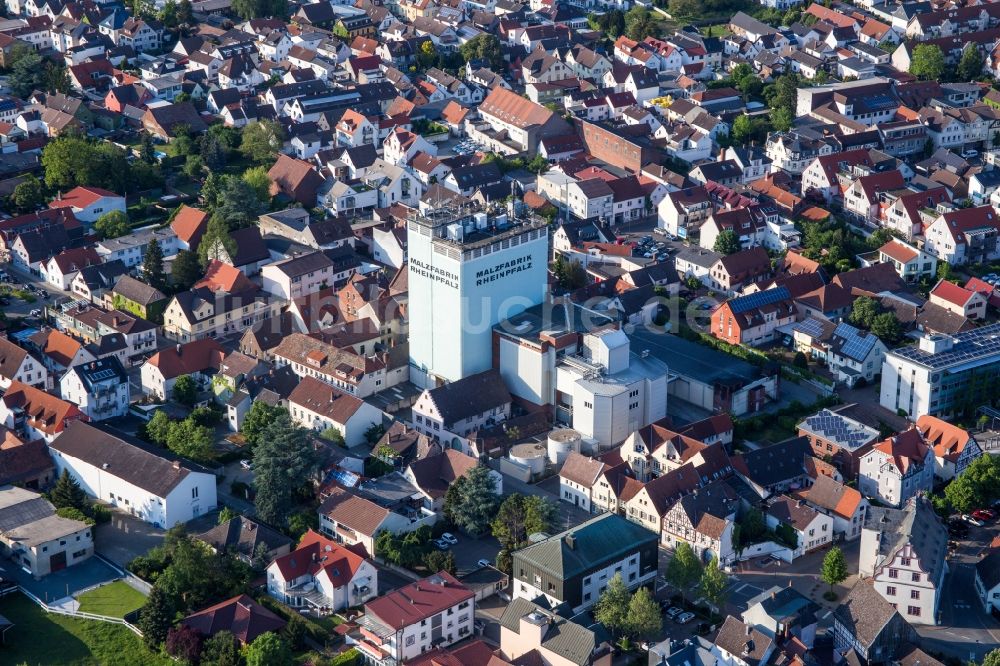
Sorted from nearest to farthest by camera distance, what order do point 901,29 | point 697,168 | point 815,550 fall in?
point 815,550 → point 697,168 → point 901,29

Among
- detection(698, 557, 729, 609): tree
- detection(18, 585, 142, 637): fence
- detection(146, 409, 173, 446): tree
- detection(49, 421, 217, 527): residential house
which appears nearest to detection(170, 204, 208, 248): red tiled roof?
detection(146, 409, 173, 446): tree

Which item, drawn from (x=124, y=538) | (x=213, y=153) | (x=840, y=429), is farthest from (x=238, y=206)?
(x=840, y=429)

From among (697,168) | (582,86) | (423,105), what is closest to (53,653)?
(697,168)

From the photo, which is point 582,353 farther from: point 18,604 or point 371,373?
point 18,604

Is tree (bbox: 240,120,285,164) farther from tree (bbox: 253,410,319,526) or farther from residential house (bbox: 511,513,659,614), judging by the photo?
residential house (bbox: 511,513,659,614)

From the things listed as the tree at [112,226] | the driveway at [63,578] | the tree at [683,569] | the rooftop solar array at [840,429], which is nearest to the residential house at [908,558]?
the tree at [683,569]

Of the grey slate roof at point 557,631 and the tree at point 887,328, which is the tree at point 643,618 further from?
the tree at point 887,328
